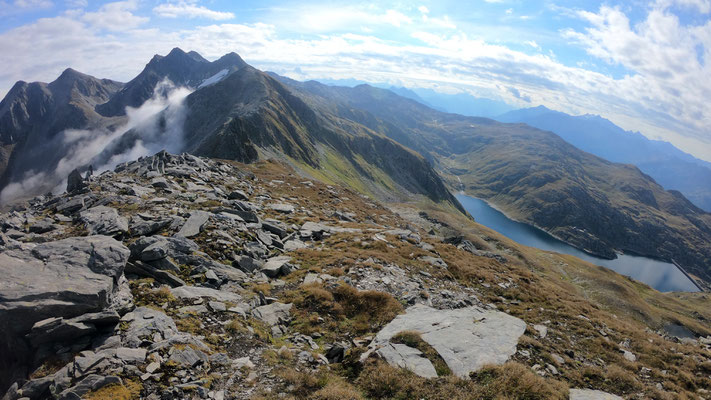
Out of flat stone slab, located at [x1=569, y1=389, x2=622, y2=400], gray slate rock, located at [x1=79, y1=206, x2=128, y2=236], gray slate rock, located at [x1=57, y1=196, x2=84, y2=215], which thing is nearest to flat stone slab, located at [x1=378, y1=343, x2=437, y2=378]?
flat stone slab, located at [x1=569, y1=389, x2=622, y2=400]

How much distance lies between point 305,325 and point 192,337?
521 centimetres

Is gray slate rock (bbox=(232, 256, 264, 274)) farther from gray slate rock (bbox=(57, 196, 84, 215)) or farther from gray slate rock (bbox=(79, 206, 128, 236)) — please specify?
gray slate rock (bbox=(57, 196, 84, 215))

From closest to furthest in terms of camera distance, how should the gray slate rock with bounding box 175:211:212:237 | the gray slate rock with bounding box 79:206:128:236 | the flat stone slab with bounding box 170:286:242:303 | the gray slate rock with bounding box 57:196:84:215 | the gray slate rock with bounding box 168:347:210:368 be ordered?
1. the gray slate rock with bounding box 168:347:210:368
2. the flat stone slab with bounding box 170:286:242:303
3. the gray slate rock with bounding box 79:206:128:236
4. the gray slate rock with bounding box 175:211:212:237
5. the gray slate rock with bounding box 57:196:84:215

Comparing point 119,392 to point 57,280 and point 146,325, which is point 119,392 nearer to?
point 146,325

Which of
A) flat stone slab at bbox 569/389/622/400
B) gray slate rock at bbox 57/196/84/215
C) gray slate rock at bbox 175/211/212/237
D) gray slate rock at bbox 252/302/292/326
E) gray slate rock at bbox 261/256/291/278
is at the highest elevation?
gray slate rock at bbox 175/211/212/237

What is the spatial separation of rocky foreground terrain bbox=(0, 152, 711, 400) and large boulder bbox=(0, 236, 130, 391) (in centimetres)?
5

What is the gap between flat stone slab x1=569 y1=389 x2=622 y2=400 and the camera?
11517mm

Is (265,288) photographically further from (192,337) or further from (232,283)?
(192,337)

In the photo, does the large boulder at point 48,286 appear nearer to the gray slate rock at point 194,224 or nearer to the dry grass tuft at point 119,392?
the dry grass tuft at point 119,392

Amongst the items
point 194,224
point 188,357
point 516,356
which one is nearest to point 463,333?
point 516,356

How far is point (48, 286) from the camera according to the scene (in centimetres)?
1064

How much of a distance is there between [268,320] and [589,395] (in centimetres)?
1404

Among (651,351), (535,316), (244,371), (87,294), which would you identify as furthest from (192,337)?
(651,351)

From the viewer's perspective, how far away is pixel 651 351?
17562 millimetres
